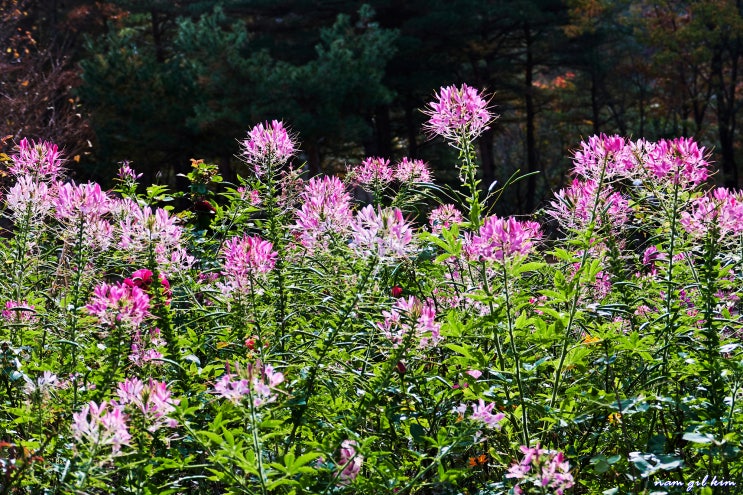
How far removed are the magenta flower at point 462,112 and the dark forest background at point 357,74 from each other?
13.2 m

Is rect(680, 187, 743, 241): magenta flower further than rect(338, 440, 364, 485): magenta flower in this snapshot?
Yes

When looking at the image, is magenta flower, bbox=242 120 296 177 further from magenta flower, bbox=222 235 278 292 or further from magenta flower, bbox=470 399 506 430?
magenta flower, bbox=470 399 506 430

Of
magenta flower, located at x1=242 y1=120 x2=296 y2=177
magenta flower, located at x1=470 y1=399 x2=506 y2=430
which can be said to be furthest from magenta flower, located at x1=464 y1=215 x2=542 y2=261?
magenta flower, located at x1=242 y1=120 x2=296 y2=177

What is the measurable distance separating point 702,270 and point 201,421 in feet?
5.17

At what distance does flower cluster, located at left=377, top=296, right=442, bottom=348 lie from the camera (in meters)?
2.18

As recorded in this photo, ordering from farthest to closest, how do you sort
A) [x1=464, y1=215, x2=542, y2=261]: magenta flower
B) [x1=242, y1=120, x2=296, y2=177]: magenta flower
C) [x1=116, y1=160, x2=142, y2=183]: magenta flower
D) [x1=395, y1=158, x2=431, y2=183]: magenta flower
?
[x1=116, y1=160, x2=142, y2=183]: magenta flower → [x1=395, y1=158, x2=431, y2=183]: magenta flower → [x1=242, y1=120, x2=296, y2=177]: magenta flower → [x1=464, y1=215, x2=542, y2=261]: magenta flower

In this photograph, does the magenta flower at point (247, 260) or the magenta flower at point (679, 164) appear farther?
the magenta flower at point (679, 164)

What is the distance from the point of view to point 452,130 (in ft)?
8.50

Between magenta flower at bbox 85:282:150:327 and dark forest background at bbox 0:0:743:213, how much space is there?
13.2 m

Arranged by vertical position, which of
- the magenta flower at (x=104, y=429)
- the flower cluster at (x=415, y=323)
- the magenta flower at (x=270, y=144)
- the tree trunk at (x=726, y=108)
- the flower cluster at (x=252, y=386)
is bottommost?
the magenta flower at (x=104, y=429)

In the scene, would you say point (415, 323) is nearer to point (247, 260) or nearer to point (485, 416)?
point (485, 416)

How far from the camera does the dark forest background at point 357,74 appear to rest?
1783 centimetres

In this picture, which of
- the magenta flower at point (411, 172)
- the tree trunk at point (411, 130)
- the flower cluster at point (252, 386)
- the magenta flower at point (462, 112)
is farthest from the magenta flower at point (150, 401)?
the tree trunk at point (411, 130)

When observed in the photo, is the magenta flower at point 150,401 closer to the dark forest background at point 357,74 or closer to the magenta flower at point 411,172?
the magenta flower at point 411,172
